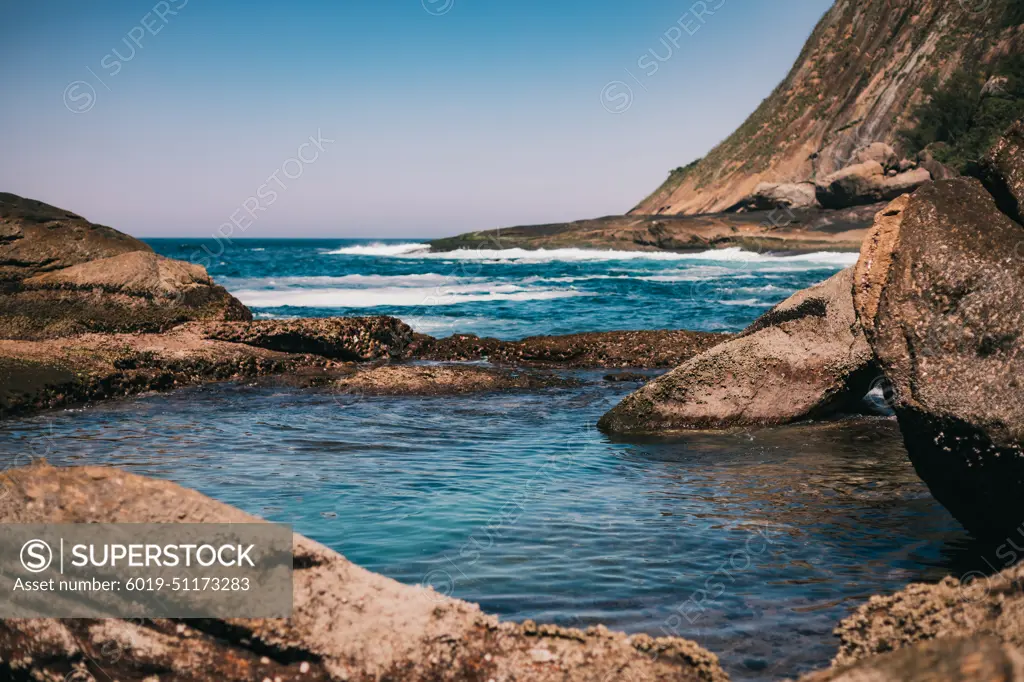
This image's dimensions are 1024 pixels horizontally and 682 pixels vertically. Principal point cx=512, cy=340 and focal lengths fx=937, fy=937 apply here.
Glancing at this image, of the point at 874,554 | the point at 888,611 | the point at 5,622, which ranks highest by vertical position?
the point at 5,622

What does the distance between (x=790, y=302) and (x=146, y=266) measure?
10.6m

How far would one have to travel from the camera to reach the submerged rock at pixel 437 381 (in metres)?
12.2

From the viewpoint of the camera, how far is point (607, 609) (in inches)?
177

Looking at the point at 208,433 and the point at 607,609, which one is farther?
the point at 208,433

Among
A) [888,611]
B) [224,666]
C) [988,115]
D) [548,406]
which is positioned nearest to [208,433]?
[548,406]

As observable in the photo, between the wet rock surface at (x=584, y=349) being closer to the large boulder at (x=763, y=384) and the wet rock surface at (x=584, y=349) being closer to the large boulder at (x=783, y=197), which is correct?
the large boulder at (x=763, y=384)

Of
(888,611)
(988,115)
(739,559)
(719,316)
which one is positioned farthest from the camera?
(988,115)

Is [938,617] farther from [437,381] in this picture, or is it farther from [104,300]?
[104,300]

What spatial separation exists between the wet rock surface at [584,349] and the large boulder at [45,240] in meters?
5.78

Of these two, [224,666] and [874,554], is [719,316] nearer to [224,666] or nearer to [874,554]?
[874,554]

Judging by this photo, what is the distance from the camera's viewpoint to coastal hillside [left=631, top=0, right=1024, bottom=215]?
6475 cm

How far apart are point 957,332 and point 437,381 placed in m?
8.29

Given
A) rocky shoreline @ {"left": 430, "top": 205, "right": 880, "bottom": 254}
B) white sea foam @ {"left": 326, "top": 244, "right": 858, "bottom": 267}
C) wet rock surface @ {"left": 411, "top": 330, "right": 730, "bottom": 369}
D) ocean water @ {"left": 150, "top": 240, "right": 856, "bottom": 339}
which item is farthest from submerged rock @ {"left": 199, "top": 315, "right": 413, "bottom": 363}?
rocky shoreline @ {"left": 430, "top": 205, "right": 880, "bottom": 254}

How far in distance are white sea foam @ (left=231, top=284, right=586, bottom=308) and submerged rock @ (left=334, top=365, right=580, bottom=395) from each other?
16.3 meters
